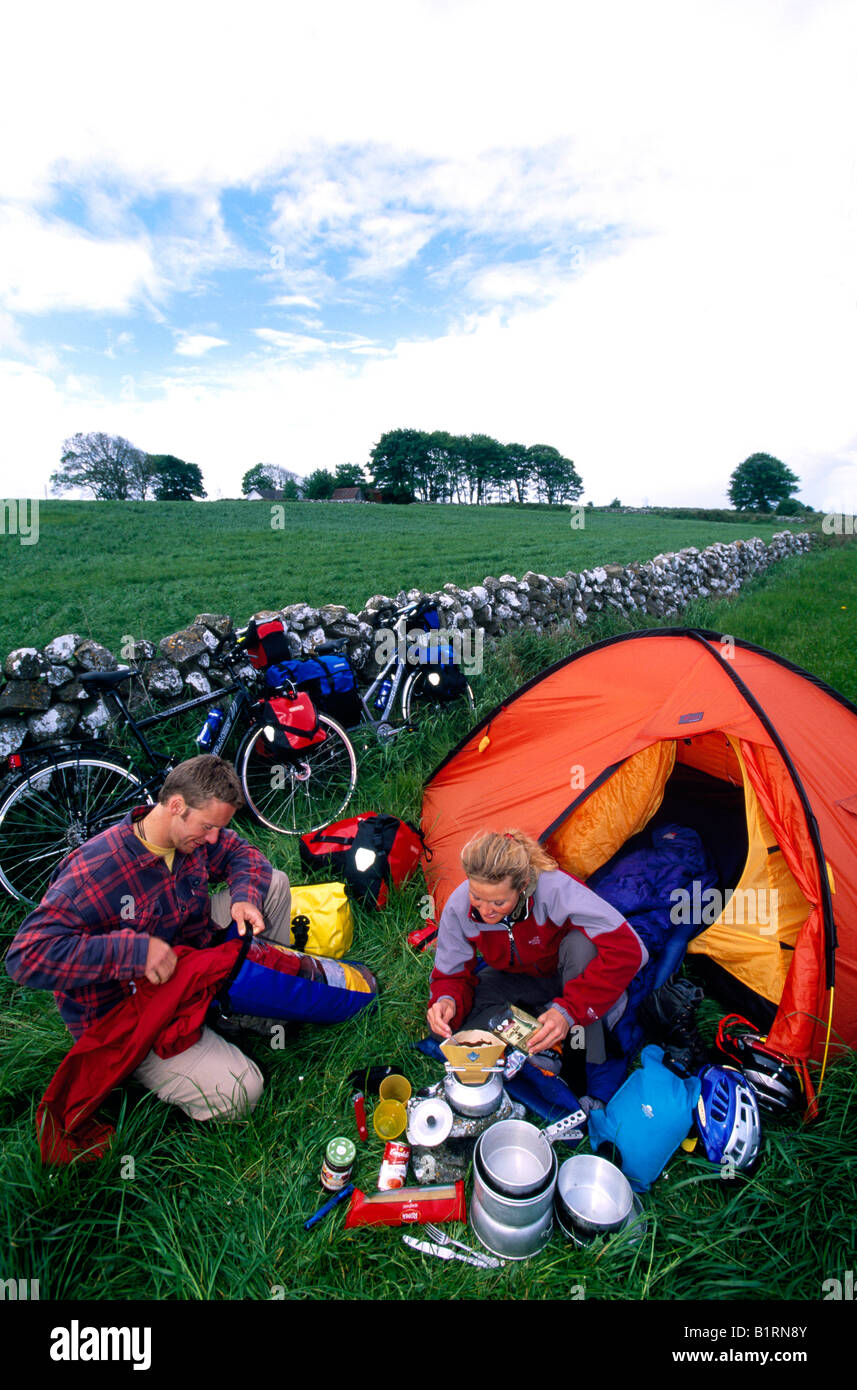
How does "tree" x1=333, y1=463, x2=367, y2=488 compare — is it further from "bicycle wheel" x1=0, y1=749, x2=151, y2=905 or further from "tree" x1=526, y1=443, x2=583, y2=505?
"bicycle wheel" x1=0, y1=749, x2=151, y2=905

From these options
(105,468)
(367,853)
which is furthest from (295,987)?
(105,468)

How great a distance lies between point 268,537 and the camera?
15.8 m

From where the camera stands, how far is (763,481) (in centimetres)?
6234

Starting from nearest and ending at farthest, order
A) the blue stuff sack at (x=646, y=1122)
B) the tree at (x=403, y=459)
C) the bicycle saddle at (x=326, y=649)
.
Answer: the blue stuff sack at (x=646, y=1122), the bicycle saddle at (x=326, y=649), the tree at (x=403, y=459)

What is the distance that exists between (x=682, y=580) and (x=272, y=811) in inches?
450

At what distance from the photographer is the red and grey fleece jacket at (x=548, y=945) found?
2455 millimetres

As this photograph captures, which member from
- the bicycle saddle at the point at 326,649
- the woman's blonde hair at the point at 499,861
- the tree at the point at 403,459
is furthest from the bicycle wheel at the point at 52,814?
the tree at the point at 403,459

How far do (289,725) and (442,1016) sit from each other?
7.39ft

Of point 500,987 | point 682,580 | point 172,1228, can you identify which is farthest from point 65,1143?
point 682,580

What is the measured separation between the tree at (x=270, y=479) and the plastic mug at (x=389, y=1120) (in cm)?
4806

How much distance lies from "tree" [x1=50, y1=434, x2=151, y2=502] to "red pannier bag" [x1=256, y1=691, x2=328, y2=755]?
4175cm

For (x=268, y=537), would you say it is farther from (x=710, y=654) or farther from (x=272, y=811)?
(x=710, y=654)

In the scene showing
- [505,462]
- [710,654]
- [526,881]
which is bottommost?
[526,881]

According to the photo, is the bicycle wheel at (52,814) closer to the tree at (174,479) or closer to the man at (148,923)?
the man at (148,923)
